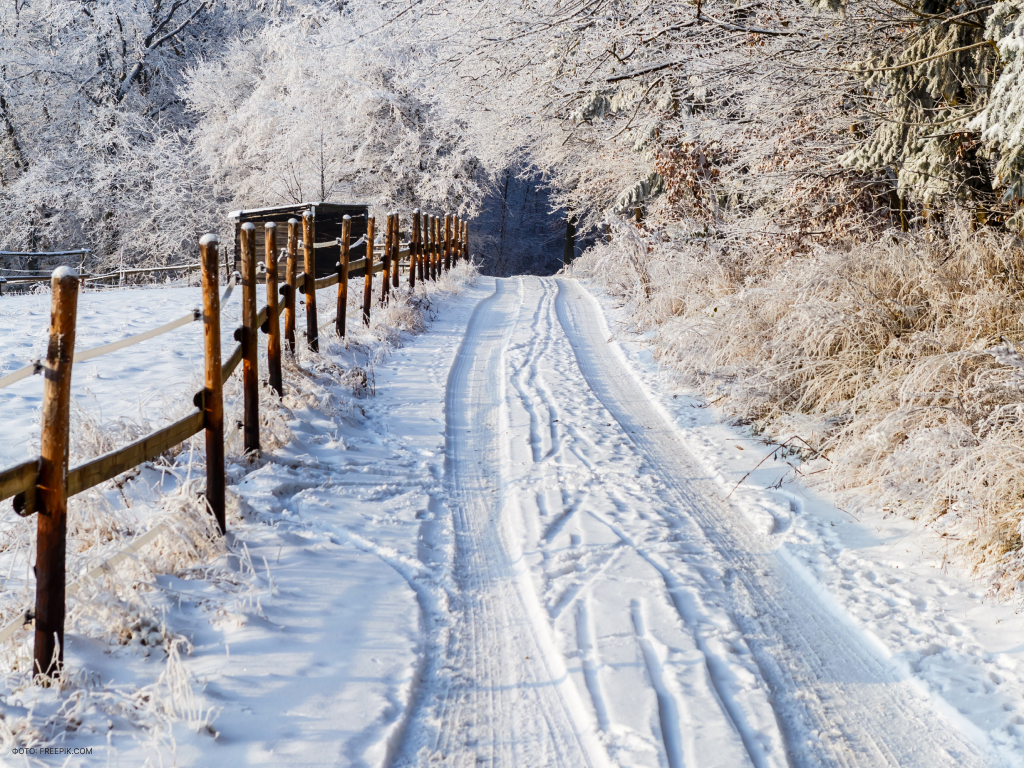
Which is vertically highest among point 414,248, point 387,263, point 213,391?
point 414,248

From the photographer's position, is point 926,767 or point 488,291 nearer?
point 926,767

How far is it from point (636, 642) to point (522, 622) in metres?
0.54

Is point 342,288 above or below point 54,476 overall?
above

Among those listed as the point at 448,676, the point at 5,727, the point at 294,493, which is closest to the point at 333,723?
the point at 448,676

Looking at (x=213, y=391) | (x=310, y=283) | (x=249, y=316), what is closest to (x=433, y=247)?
(x=310, y=283)

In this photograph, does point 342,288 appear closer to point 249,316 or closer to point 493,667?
point 249,316

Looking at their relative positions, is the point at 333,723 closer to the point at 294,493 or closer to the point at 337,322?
the point at 294,493

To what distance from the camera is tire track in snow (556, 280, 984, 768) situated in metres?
2.71

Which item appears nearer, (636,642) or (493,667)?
(493,667)

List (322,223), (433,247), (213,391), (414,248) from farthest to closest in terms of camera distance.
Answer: (433,247), (322,223), (414,248), (213,391)

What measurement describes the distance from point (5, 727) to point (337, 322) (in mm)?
6579

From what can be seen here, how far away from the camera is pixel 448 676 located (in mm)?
3023

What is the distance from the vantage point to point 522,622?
11.2 feet

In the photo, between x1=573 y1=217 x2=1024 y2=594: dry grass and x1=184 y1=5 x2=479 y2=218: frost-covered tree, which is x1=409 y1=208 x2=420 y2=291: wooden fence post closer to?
x1=573 y1=217 x2=1024 y2=594: dry grass
